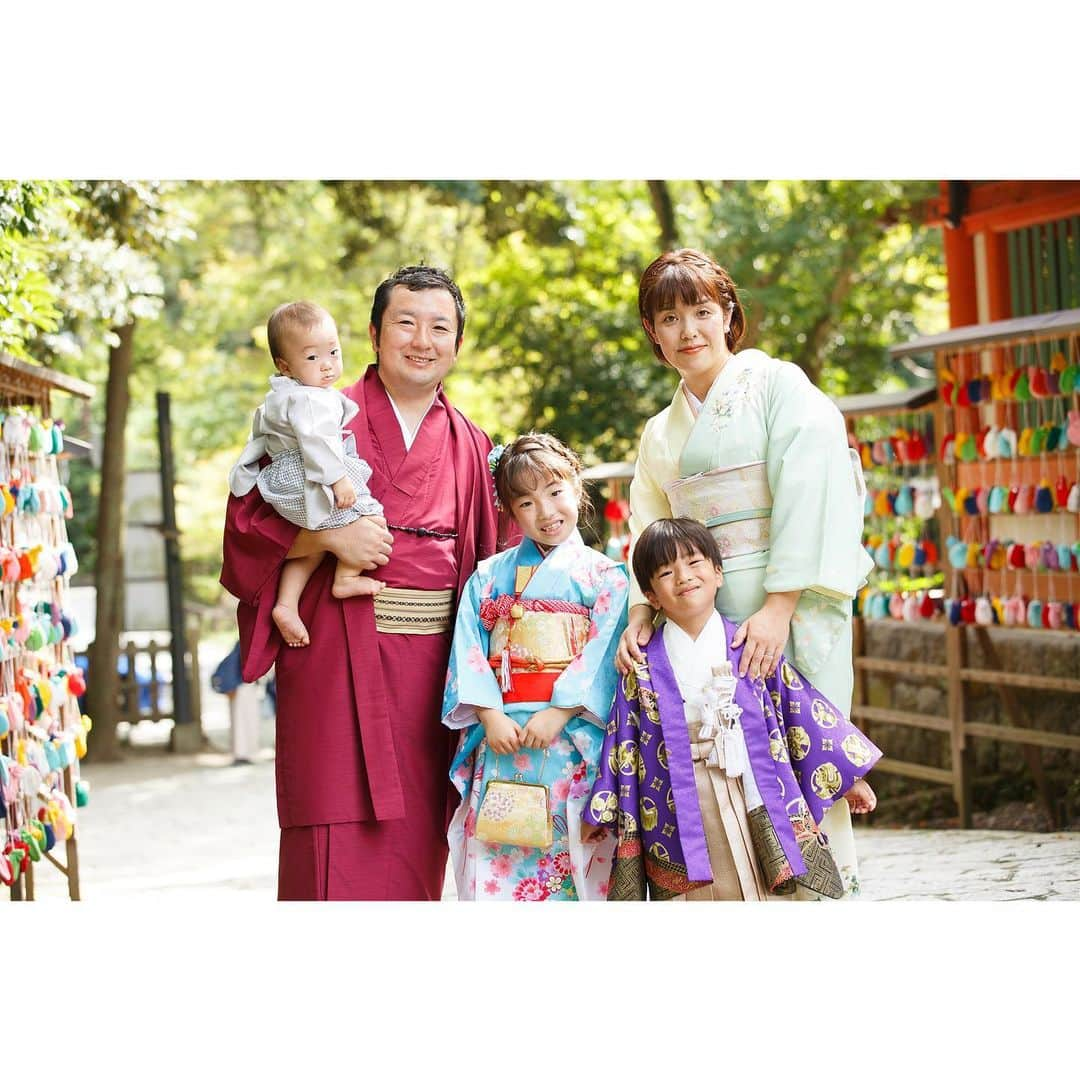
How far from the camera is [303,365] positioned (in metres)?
3.77

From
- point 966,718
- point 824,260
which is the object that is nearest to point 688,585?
point 966,718

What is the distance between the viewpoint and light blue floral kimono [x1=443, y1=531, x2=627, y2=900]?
3.62m

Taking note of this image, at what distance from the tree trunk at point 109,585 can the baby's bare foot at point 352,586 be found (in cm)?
867

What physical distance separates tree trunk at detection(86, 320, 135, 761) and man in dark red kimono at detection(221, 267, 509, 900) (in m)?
8.52

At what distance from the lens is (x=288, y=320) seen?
148 inches

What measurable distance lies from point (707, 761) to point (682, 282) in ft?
3.98

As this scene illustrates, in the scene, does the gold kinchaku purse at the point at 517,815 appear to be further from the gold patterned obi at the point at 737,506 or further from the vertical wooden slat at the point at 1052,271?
the vertical wooden slat at the point at 1052,271

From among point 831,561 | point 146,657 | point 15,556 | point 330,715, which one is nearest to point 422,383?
point 330,715

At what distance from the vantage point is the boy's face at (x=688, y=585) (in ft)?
11.4

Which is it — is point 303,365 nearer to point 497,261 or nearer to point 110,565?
point 110,565

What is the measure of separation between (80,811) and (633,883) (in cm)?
692

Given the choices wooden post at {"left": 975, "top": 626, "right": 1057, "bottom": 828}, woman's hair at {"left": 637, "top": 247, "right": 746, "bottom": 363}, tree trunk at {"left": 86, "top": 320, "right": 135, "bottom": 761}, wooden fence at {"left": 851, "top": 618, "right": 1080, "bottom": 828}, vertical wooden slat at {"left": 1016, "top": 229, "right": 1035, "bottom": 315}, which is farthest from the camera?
tree trunk at {"left": 86, "top": 320, "right": 135, "bottom": 761}

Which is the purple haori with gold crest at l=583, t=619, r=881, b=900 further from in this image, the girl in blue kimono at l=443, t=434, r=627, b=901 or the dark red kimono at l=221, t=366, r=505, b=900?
the dark red kimono at l=221, t=366, r=505, b=900

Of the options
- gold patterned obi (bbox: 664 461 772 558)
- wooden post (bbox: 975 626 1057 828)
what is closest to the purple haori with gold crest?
gold patterned obi (bbox: 664 461 772 558)
